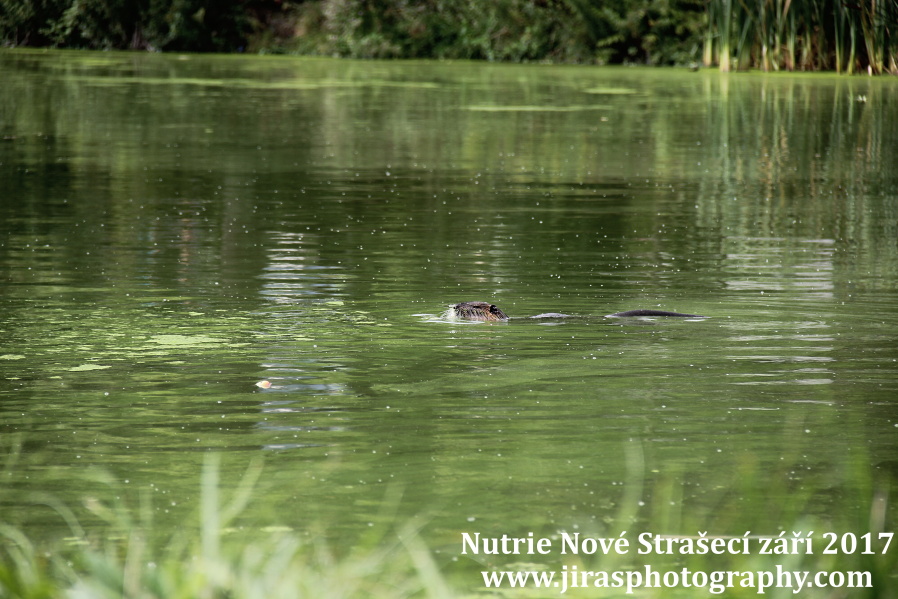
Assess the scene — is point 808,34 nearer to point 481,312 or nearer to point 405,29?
point 405,29

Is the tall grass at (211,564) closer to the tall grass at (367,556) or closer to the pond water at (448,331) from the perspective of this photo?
the tall grass at (367,556)

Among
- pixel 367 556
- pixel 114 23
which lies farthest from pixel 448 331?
pixel 114 23

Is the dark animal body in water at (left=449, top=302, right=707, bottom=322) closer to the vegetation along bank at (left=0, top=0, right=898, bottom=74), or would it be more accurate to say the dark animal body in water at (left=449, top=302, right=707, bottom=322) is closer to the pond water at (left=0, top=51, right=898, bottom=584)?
the pond water at (left=0, top=51, right=898, bottom=584)

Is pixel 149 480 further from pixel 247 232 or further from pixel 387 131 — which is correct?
pixel 387 131

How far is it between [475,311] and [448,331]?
21 cm

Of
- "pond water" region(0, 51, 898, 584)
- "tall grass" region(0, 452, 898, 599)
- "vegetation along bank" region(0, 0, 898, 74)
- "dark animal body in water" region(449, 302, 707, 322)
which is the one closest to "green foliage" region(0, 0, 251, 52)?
"vegetation along bank" region(0, 0, 898, 74)

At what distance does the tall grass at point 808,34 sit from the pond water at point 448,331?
1118 cm

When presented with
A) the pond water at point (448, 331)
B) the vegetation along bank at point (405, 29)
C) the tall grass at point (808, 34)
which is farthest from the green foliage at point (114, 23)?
the pond water at point (448, 331)

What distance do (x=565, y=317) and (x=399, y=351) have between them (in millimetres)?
1158

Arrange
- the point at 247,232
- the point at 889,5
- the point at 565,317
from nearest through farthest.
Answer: the point at 565,317 → the point at 247,232 → the point at 889,5

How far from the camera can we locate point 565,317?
7.80m

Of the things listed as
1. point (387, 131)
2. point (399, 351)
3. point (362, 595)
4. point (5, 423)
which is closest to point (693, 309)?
point (399, 351)

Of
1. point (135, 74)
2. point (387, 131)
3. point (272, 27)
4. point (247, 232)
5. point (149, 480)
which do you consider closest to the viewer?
point (149, 480)

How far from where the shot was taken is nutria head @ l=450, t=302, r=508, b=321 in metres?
7.56
